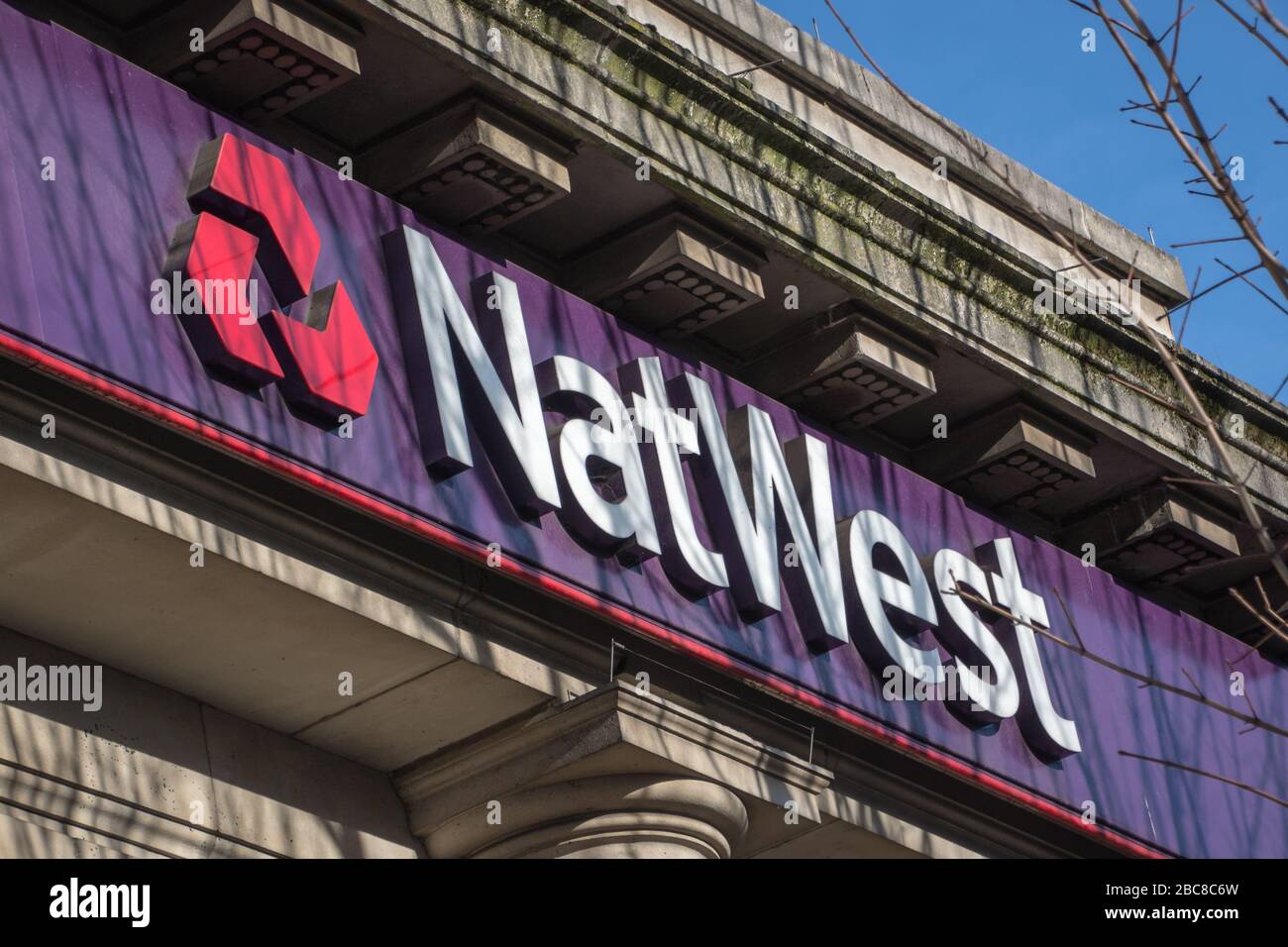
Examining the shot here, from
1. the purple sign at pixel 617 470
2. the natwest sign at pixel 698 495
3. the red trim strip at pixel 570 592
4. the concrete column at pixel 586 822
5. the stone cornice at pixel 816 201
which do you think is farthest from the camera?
the stone cornice at pixel 816 201

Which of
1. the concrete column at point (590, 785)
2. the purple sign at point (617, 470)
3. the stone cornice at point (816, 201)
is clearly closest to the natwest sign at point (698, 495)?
the purple sign at point (617, 470)

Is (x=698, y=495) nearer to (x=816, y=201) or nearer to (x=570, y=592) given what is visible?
(x=570, y=592)

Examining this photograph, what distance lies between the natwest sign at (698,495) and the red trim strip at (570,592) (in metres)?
0.38

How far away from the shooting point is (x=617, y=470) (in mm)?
11578

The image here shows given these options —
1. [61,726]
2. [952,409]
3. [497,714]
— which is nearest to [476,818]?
[497,714]

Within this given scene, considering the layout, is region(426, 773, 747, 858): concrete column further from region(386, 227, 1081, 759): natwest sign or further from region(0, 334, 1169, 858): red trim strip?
region(386, 227, 1081, 759): natwest sign

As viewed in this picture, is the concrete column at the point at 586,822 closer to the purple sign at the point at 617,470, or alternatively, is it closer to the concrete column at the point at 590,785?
the concrete column at the point at 590,785

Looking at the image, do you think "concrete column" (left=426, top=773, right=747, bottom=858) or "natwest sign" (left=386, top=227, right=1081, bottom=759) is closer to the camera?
"natwest sign" (left=386, top=227, right=1081, bottom=759)

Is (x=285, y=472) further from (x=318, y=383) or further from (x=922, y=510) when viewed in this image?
(x=922, y=510)

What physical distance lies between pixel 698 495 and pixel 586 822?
2070 millimetres

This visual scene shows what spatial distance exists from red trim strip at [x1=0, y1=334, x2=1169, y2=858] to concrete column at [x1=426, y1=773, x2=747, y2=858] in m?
0.74

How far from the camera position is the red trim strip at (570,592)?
9.04 metres

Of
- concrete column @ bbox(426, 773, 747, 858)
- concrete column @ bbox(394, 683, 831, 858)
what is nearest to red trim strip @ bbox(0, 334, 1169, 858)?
concrete column @ bbox(394, 683, 831, 858)

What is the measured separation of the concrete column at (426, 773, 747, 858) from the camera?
36.7 feet
